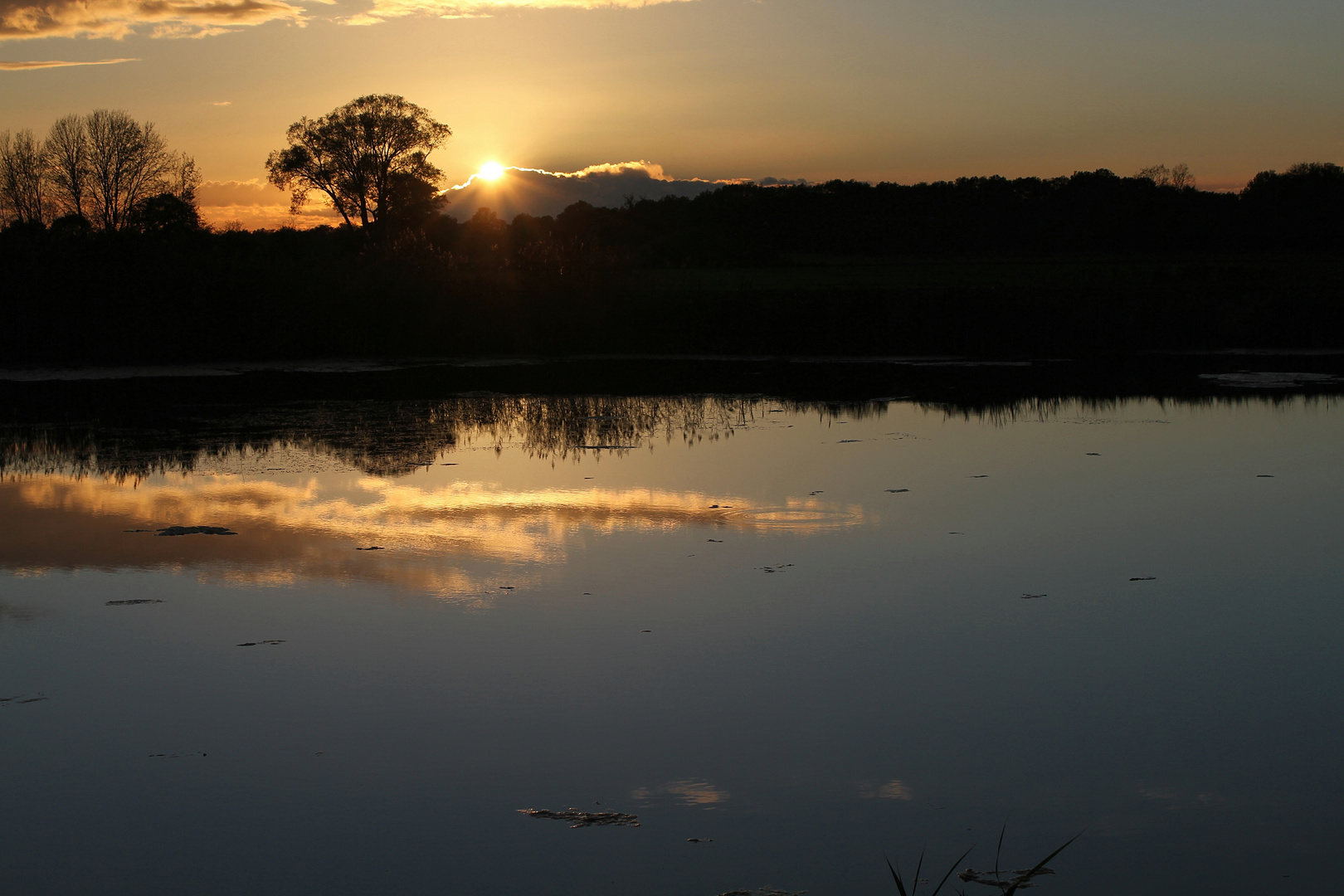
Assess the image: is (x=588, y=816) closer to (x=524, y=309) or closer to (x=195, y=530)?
(x=195, y=530)

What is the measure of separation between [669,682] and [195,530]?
4996mm

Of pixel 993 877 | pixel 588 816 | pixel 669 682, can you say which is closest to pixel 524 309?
pixel 669 682

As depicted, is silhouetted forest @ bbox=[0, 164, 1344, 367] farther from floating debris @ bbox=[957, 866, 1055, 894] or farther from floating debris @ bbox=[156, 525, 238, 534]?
floating debris @ bbox=[957, 866, 1055, 894]

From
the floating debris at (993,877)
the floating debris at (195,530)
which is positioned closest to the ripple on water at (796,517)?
the floating debris at (195,530)

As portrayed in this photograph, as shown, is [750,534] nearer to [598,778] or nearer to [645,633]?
[645,633]

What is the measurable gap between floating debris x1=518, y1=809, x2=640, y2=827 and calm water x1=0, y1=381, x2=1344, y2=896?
40 mm

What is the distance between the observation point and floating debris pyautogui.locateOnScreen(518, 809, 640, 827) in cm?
394

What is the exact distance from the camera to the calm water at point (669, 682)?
12.5 feet

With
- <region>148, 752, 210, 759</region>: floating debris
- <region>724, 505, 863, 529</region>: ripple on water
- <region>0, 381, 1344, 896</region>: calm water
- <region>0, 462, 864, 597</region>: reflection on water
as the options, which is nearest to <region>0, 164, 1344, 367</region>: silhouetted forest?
<region>0, 462, 864, 597</region>: reflection on water

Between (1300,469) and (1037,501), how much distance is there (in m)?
3.38

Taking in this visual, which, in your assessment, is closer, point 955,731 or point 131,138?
point 955,731

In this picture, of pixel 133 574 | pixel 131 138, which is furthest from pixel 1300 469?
pixel 131 138

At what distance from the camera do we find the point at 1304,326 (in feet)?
96.2

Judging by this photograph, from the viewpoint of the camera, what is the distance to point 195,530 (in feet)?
28.9
